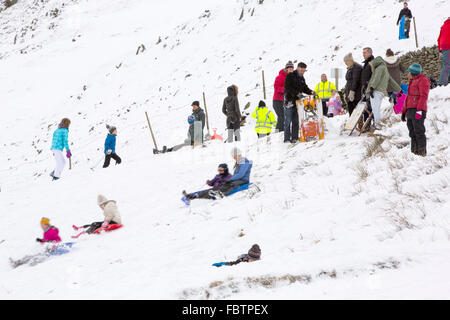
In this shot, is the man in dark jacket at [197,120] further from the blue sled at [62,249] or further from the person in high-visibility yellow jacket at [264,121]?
the blue sled at [62,249]

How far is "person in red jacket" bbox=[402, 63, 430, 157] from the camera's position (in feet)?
18.6

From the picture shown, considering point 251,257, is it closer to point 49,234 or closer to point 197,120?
point 49,234

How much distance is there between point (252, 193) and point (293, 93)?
298 cm

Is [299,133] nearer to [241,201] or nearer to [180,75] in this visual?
[241,201]

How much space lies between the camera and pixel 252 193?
6.89m

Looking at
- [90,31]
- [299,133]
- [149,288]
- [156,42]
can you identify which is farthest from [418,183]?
[90,31]

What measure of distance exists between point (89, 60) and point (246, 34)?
1608 cm

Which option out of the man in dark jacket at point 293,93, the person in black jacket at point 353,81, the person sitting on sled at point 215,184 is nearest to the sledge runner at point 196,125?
the man in dark jacket at point 293,93

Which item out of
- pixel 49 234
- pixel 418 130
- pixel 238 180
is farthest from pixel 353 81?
pixel 49 234

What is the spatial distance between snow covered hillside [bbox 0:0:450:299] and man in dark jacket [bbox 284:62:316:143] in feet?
1.86

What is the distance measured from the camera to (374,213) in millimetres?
4504

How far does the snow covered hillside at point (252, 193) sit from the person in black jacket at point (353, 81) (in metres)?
0.86

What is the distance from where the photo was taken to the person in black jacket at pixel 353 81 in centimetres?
794
